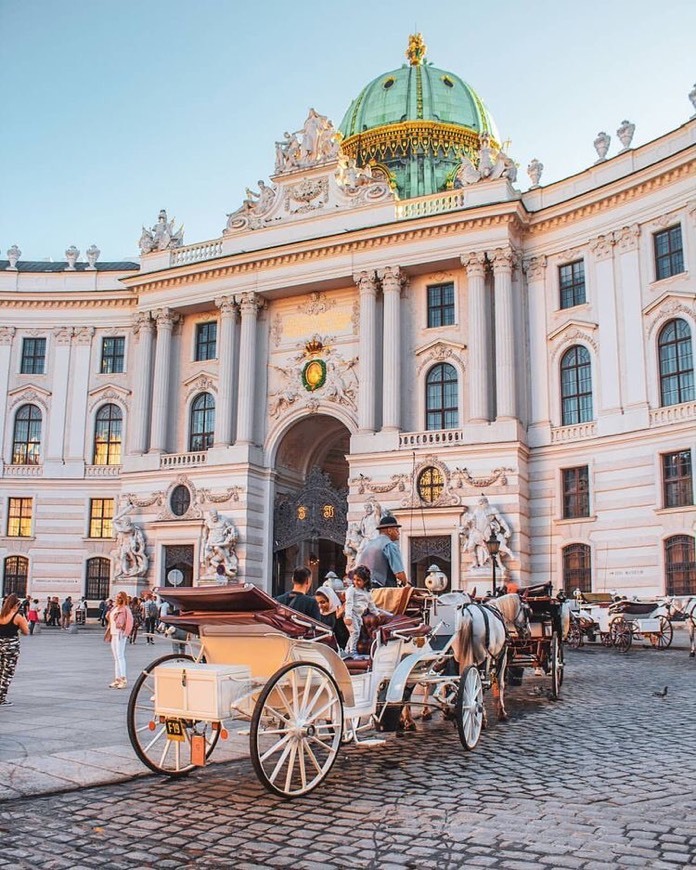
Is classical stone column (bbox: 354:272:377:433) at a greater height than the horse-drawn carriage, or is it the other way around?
classical stone column (bbox: 354:272:377:433)

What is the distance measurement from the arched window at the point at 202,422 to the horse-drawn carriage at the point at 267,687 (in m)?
31.0

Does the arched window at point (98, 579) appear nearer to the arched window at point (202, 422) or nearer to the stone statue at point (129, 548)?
the stone statue at point (129, 548)

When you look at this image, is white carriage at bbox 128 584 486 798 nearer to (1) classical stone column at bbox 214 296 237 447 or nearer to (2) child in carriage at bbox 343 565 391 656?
(2) child in carriage at bbox 343 565 391 656

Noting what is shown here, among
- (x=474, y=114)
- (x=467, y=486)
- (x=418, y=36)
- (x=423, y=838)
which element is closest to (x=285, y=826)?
(x=423, y=838)

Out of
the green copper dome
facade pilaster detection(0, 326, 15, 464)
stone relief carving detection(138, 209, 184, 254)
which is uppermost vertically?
the green copper dome

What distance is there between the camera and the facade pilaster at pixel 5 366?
4372 cm

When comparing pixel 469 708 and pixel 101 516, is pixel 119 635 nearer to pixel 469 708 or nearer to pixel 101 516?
pixel 469 708

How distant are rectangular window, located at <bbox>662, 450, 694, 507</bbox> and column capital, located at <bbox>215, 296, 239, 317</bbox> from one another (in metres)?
19.9

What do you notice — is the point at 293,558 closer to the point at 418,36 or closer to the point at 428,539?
the point at 428,539

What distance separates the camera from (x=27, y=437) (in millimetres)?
43906

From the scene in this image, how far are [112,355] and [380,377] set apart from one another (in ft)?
51.2

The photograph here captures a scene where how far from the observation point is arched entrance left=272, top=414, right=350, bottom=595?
37094 mm

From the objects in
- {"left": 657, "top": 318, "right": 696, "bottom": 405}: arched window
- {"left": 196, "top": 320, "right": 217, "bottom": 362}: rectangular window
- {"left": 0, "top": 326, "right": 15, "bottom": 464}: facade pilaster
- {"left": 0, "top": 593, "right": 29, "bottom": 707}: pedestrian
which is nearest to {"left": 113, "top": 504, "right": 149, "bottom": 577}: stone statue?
{"left": 196, "top": 320, "right": 217, "bottom": 362}: rectangular window

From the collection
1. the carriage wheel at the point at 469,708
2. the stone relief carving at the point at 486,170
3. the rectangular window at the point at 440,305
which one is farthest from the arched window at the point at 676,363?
the carriage wheel at the point at 469,708
